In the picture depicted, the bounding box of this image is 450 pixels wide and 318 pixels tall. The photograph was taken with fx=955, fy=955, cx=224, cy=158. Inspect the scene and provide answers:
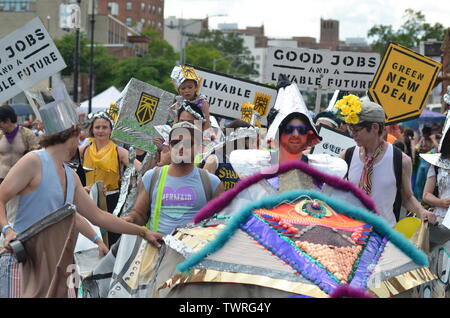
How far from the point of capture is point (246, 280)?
4543 millimetres

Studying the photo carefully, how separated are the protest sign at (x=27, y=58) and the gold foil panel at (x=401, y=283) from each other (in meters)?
5.80

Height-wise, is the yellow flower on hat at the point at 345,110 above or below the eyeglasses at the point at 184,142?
above

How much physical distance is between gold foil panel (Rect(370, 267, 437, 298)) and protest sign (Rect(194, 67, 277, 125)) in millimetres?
7881

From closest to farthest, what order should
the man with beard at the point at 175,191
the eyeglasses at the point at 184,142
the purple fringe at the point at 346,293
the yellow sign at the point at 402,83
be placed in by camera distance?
the purple fringe at the point at 346,293
the man with beard at the point at 175,191
the eyeglasses at the point at 184,142
the yellow sign at the point at 402,83

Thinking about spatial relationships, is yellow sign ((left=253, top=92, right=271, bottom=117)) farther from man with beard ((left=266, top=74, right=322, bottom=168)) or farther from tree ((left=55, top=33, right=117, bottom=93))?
tree ((left=55, top=33, right=117, bottom=93))

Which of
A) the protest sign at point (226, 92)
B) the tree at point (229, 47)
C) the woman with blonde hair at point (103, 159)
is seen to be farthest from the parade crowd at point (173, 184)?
the tree at point (229, 47)

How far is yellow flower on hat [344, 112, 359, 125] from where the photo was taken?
7041mm

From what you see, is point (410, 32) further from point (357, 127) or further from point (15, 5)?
point (357, 127)

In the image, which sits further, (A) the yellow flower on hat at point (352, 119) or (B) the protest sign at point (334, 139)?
(B) the protest sign at point (334, 139)

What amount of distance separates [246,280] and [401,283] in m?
0.77

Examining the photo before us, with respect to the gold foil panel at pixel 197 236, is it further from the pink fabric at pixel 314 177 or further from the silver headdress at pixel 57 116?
the silver headdress at pixel 57 116

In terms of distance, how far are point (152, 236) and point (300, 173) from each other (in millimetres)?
1037

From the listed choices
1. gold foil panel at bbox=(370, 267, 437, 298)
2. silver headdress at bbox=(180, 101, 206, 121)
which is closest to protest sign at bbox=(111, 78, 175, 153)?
silver headdress at bbox=(180, 101, 206, 121)

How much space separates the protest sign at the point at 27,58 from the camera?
9758 millimetres
